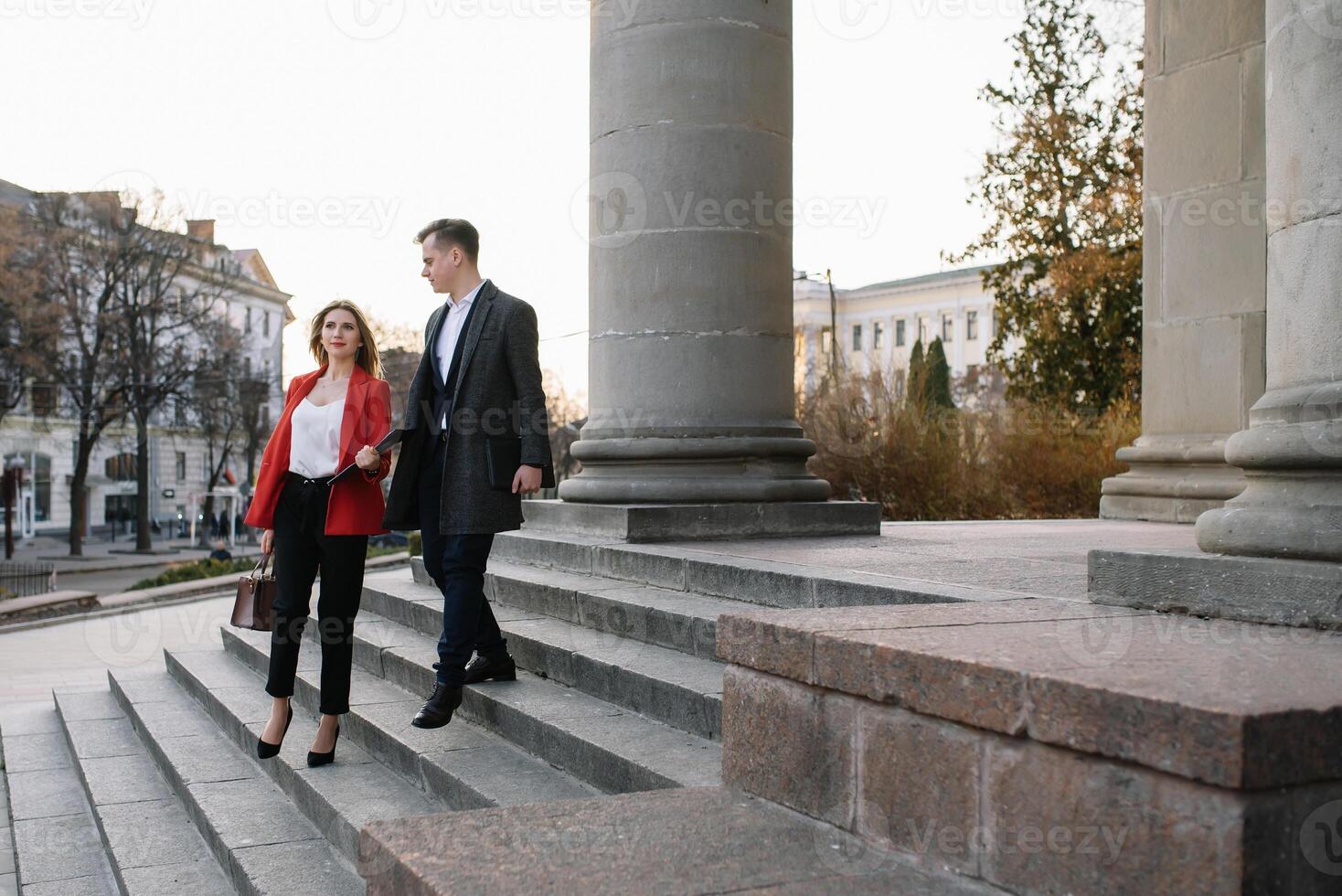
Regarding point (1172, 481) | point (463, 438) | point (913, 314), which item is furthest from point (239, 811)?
point (913, 314)

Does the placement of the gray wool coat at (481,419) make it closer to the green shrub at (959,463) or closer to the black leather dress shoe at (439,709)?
the black leather dress shoe at (439,709)

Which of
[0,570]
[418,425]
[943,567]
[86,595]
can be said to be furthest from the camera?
[0,570]

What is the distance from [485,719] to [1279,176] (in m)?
3.59

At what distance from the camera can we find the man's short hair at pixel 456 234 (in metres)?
5.28

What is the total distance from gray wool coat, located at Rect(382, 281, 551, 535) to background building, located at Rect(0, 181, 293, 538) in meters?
35.5

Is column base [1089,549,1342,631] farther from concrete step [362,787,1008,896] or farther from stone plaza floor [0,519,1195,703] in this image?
concrete step [362,787,1008,896]

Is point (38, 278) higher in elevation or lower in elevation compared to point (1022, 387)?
higher

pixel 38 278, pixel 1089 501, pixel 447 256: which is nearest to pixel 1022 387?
pixel 1089 501

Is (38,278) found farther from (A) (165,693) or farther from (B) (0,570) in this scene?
(A) (165,693)

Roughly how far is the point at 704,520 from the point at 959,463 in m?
8.51

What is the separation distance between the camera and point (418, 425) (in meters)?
5.17

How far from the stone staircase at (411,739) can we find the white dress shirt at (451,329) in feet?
4.50

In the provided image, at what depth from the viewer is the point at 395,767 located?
508 centimetres

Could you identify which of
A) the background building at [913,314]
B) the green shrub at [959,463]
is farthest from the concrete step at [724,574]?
the background building at [913,314]
